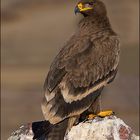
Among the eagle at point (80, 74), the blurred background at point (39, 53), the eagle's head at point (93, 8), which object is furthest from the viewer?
the blurred background at point (39, 53)

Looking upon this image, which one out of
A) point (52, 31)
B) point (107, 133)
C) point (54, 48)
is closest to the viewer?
point (107, 133)

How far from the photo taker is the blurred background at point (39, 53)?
86.0 feet

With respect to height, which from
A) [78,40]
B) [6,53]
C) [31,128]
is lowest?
[6,53]

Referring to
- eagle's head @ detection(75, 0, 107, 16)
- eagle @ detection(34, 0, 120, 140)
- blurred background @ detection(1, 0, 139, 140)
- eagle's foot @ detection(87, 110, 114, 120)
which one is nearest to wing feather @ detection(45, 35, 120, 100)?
eagle @ detection(34, 0, 120, 140)

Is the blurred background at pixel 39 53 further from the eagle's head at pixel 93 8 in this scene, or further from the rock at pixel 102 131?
the rock at pixel 102 131

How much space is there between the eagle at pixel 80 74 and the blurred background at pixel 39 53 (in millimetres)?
10454

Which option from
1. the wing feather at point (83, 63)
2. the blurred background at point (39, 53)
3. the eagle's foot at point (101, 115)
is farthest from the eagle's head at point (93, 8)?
the blurred background at point (39, 53)

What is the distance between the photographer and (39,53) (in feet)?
115

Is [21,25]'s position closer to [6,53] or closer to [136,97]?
[6,53]

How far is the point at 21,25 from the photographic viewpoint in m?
39.6

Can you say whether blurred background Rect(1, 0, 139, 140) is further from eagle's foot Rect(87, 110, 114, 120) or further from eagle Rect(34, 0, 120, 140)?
eagle's foot Rect(87, 110, 114, 120)

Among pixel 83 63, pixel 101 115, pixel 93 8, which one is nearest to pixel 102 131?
pixel 101 115

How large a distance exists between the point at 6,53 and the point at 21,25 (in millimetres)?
4328

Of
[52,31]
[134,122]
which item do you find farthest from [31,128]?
[52,31]
